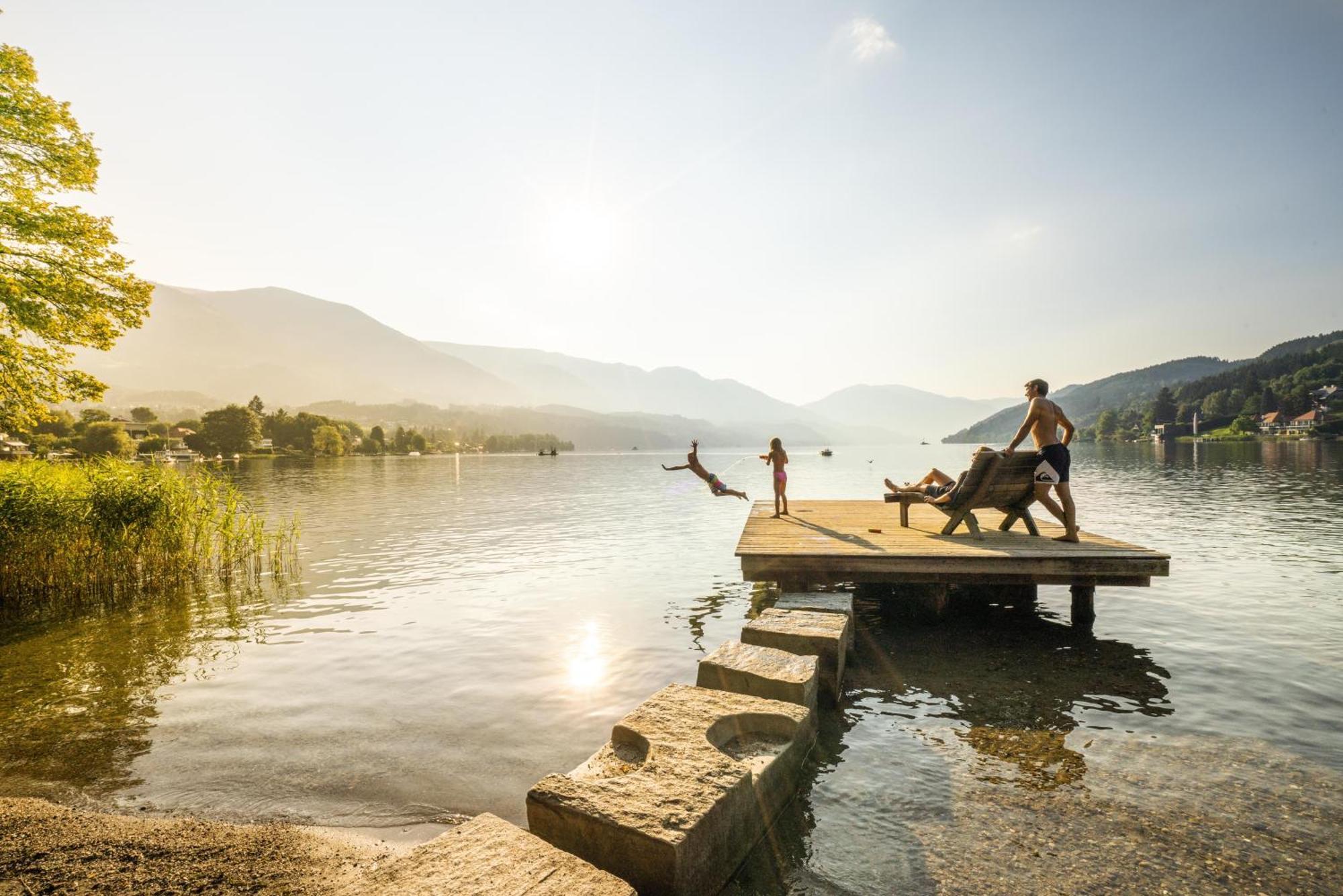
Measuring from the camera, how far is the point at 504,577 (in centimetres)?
1727

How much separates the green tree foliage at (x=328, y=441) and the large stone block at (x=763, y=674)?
571 ft

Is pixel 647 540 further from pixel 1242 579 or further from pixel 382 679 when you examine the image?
pixel 1242 579

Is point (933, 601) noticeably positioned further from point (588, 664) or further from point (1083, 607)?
point (588, 664)

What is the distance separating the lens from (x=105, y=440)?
4557 inches

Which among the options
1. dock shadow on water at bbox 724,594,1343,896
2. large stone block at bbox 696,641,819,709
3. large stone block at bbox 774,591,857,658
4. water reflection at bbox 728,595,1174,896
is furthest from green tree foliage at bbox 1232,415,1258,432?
large stone block at bbox 696,641,819,709

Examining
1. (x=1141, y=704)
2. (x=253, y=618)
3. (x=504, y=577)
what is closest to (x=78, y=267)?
(x=253, y=618)

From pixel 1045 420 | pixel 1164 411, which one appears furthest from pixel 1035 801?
pixel 1164 411

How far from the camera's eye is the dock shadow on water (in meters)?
4.41

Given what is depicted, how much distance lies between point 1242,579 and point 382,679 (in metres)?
Answer: 19.7

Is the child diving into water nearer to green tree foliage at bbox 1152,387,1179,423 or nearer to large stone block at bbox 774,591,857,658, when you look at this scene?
large stone block at bbox 774,591,857,658

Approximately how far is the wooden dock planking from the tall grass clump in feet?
47.1

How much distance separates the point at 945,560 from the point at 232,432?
175098 millimetres

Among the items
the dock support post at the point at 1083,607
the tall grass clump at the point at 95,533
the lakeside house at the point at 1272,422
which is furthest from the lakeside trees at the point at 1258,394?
the tall grass clump at the point at 95,533

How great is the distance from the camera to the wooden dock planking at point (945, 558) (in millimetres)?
10039
